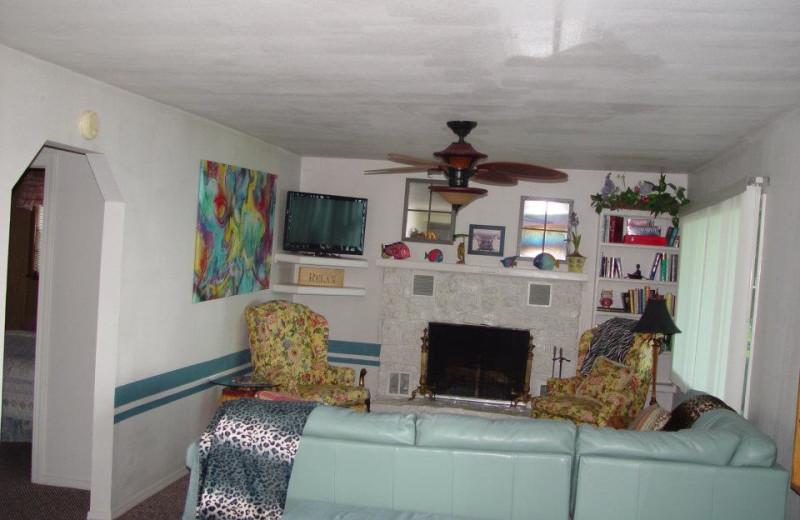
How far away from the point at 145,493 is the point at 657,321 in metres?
3.70

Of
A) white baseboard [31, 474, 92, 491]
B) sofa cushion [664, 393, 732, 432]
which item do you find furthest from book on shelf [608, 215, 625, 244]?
white baseboard [31, 474, 92, 491]

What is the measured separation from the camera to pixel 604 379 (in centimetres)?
546

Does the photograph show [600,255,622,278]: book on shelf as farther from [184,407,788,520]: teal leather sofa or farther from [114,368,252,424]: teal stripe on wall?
[114,368,252,424]: teal stripe on wall

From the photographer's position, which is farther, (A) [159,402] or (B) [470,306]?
(B) [470,306]

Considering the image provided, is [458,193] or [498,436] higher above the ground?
[458,193]

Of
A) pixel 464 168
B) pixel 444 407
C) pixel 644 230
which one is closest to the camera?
pixel 464 168

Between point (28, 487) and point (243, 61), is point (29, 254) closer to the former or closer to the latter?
point (28, 487)

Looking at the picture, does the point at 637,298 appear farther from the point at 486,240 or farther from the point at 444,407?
the point at 444,407

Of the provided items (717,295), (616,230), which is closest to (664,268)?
(616,230)

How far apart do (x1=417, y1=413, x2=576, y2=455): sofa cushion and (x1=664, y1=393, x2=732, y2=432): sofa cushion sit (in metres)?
0.91

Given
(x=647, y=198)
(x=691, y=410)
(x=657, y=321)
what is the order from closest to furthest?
(x=691, y=410)
(x=657, y=321)
(x=647, y=198)

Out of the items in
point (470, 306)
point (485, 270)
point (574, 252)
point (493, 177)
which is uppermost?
point (493, 177)

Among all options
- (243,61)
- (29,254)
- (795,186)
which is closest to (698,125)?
(795,186)

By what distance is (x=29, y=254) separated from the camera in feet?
23.0
